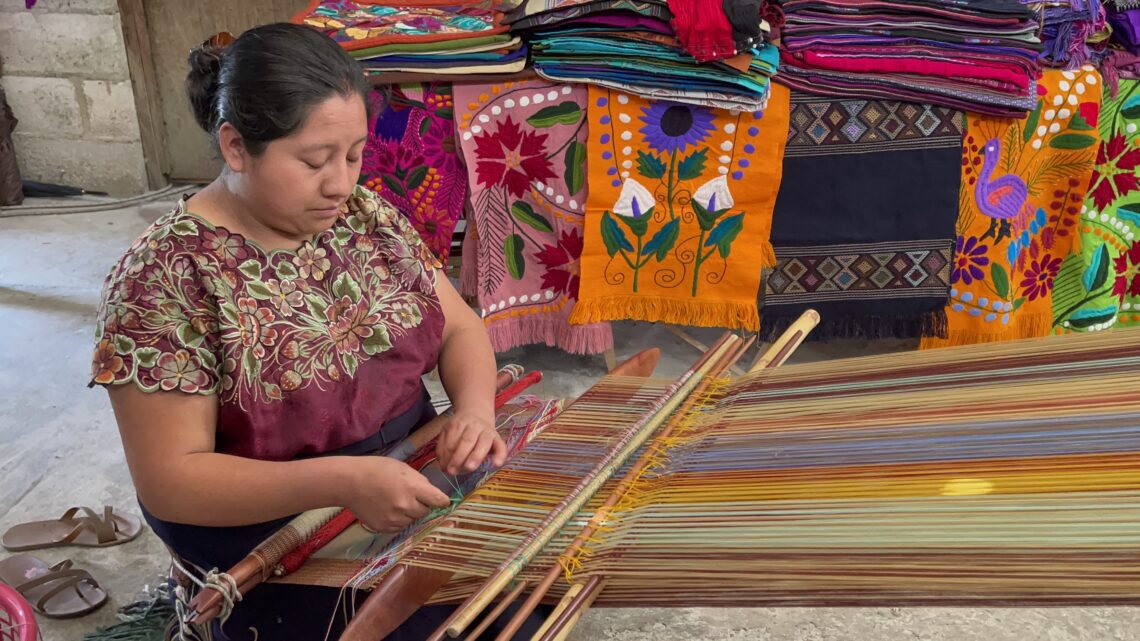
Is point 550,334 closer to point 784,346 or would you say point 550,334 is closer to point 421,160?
point 421,160

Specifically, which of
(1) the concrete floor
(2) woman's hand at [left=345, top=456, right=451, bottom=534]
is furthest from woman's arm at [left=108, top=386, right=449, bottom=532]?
(1) the concrete floor

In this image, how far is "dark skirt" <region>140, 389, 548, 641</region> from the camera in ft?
3.88

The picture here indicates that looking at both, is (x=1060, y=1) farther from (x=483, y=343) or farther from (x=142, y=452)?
(x=142, y=452)

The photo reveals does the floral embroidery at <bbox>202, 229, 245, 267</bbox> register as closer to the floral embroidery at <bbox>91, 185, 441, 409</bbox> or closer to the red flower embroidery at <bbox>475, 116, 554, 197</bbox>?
the floral embroidery at <bbox>91, 185, 441, 409</bbox>

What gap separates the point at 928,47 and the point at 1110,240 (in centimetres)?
75


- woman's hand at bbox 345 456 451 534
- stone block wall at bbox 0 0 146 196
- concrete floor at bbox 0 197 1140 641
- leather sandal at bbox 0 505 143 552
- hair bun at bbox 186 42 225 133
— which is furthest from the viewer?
stone block wall at bbox 0 0 146 196

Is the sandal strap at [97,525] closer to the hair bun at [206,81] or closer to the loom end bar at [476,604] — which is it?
the hair bun at [206,81]

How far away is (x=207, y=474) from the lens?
116 centimetres

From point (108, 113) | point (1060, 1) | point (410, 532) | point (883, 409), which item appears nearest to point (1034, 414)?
point (883, 409)

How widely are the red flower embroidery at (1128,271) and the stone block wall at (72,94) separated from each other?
13.2 feet

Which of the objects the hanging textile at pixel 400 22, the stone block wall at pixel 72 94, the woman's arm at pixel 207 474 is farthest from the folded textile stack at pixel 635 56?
the stone block wall at pixel 72 94

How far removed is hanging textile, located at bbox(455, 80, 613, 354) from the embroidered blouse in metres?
1.09

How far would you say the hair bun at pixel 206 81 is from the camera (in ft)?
3.97

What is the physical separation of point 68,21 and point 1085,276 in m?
4.14
